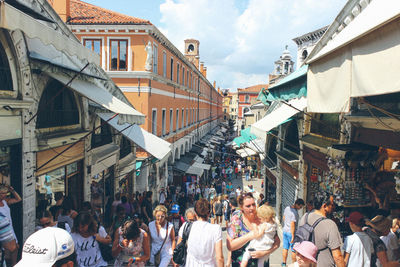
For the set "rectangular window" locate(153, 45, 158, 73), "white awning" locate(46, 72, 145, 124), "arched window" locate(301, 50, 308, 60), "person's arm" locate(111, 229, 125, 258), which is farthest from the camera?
"arched window" locate(301, 50, 308, 60)

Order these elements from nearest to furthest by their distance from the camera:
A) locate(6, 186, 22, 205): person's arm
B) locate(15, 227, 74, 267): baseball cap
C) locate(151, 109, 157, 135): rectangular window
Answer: locate(15, 227, 74, 267): baseball cap → locate(6, 186, 22, 205): person's arm → locate(151, 109, 157, 135): rectangular window

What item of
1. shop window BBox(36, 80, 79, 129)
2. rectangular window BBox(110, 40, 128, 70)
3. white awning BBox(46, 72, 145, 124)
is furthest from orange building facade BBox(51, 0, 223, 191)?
white awning BBox(46, 72, 145, 124)

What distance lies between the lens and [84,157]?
8.43 meters

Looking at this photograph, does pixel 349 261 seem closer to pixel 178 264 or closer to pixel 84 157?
pixel 178 264

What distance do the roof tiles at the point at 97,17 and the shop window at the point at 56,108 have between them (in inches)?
296

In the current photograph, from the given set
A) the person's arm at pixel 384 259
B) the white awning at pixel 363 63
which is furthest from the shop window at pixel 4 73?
the person's arm at pixel 384 259

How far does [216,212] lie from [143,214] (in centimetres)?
320

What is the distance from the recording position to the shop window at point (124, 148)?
39.1 ft

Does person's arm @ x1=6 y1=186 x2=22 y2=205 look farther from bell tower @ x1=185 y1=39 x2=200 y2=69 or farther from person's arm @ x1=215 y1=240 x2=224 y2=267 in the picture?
bell tower @ x1=185 y1=39 x2=200 y2=69

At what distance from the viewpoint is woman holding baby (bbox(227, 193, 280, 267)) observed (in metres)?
3.81

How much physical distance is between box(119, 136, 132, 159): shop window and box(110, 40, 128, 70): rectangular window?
4.20 meters

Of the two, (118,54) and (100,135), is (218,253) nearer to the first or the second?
(100,135)

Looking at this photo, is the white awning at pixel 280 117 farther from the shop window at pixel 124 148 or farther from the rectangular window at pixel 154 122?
the rectangular window at pixel 154 122

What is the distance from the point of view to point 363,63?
3.37 m
